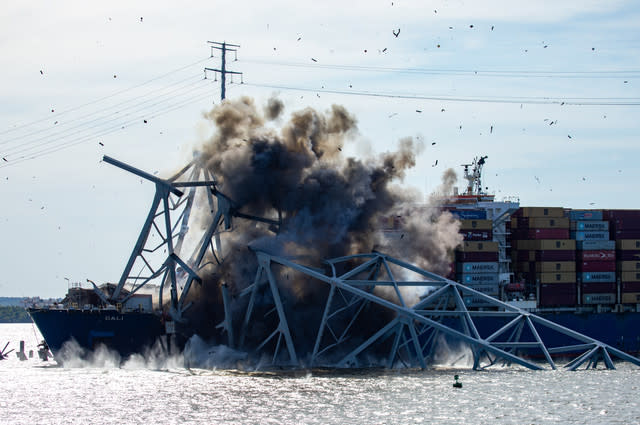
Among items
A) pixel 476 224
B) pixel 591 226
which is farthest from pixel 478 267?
pixel 591 226

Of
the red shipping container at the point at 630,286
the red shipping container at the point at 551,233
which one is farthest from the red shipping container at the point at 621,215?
the red shipping container at the point at 630,286

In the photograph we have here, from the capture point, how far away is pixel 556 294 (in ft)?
362

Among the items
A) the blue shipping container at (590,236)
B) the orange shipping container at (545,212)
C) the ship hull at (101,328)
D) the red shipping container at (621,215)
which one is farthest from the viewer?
the red shipping container at (621,215)

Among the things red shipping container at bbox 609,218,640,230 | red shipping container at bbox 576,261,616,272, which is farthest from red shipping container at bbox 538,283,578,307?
red shipping container at bbox 609,218,640,230

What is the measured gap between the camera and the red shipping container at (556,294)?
110062 mm

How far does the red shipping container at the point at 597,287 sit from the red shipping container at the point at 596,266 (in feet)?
5.40

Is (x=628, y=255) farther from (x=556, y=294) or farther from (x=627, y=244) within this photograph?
(x=556, y=294)

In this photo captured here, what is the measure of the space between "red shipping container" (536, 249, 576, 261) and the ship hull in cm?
4864

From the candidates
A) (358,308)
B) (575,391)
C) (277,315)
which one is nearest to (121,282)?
(277,315)

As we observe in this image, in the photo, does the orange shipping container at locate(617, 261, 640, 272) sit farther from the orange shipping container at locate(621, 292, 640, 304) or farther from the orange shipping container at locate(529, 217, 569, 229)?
the orange shipping container at locate(529, 217, 569, 229)

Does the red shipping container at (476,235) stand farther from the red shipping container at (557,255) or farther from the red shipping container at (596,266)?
the red shipping container at (596,266)

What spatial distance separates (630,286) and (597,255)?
18.9 ft

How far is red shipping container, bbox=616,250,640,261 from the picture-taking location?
368ft

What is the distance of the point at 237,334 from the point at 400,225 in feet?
93.8
